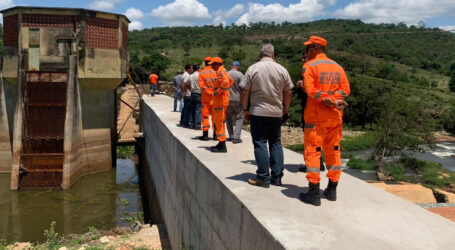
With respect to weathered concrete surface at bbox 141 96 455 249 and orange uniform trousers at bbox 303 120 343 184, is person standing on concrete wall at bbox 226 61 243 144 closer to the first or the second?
weathered concrete surface at bbox 141 96 455 249

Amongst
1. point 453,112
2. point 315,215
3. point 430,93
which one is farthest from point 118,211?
point 430,93

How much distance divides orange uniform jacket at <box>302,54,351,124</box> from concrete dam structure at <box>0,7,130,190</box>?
1245cm

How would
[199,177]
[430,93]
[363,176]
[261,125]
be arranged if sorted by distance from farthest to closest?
[430,93] → [363,176] → [199,177] → [261,125]

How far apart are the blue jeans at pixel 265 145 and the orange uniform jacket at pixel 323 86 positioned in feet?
2.17

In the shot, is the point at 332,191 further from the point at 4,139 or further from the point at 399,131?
the point at 399,131

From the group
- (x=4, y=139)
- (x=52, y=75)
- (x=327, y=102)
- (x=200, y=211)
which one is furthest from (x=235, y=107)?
(x=4, y=139)

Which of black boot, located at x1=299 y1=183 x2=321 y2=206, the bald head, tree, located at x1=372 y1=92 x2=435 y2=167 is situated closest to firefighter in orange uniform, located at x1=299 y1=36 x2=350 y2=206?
black boot, located at x1=299 y1=183 x2=321 y2=206

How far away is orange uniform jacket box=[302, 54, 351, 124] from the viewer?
3518mm

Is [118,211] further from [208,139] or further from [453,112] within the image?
[453,112]

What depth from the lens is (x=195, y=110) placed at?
29.3 ft

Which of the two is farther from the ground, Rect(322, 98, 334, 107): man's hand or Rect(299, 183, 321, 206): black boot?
Rect(322, 98, 334, 107): man's hand

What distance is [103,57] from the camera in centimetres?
1456

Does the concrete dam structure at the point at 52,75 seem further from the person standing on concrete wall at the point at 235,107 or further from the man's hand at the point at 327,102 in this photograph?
the man's hand at the point at 327,102

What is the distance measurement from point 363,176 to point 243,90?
63.7 ft
